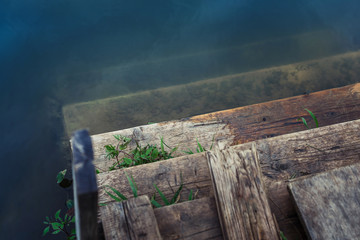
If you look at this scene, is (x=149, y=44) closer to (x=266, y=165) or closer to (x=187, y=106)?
(x=187, y=106)

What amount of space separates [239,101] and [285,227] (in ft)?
6.97

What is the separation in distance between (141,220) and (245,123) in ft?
3.75

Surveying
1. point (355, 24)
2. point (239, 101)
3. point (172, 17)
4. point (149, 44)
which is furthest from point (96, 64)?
point (355, 24)

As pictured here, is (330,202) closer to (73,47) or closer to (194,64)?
(194,64)

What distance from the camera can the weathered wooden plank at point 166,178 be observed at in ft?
4.59

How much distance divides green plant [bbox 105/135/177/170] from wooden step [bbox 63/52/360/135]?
1131mm

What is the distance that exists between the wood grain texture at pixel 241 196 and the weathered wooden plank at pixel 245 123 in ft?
2.35

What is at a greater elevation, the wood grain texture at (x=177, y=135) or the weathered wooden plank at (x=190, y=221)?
the wood grain texture at (x=177, y=135)

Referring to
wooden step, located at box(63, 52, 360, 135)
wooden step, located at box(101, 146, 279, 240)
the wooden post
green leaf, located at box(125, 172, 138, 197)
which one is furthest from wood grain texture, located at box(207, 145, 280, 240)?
wooden step, located at box(63, 52, 360, 135)

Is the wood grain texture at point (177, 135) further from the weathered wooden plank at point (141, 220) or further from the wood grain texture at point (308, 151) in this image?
the weathered wooden plank at point (141, 220)

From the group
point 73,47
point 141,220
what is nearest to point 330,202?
point 141,220

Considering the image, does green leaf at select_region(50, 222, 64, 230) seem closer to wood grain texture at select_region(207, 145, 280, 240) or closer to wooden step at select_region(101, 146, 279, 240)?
wooden step at select_region(101, 146, 279, 240)

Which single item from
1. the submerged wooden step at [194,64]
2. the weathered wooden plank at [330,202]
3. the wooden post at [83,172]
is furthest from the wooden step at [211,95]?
the wooden post at [83,172]

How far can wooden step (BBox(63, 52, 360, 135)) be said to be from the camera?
2.92 metres
